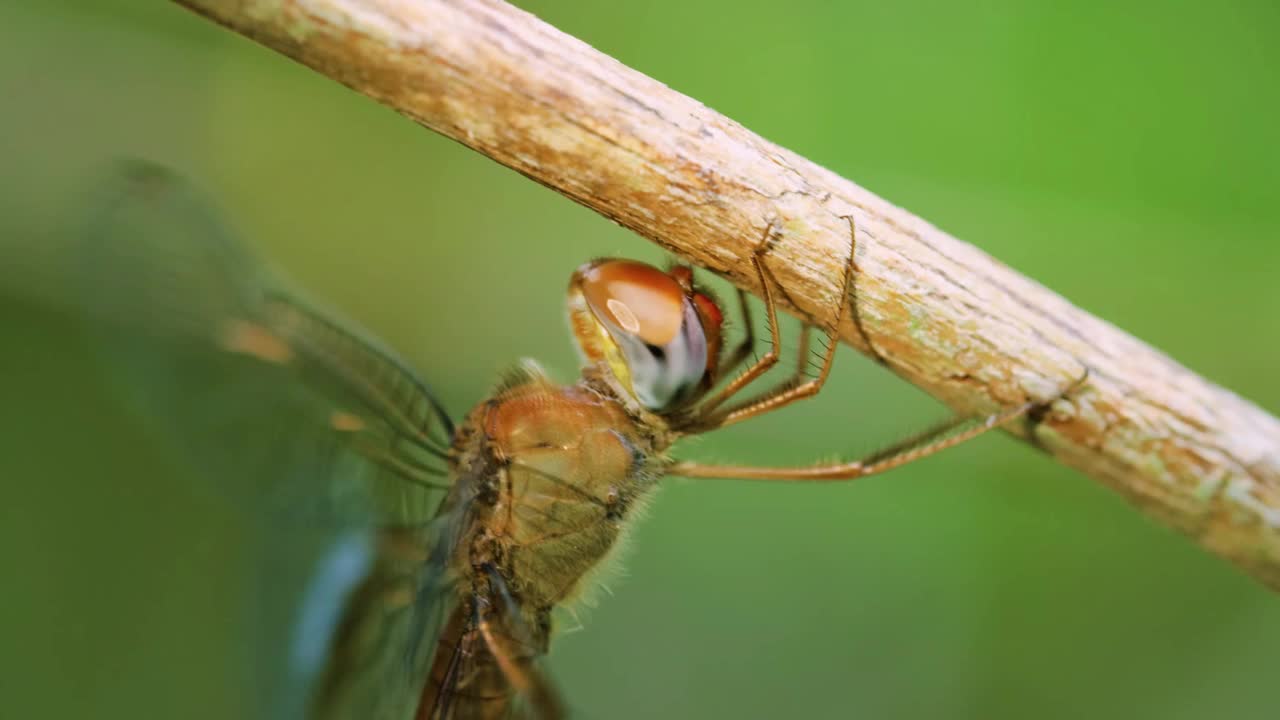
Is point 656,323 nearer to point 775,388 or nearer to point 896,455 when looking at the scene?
point 775,388

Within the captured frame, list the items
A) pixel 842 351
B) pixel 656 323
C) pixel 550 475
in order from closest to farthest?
pixel 656 323, pixel 550 475, pixel 842 351

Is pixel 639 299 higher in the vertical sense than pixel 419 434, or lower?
higher

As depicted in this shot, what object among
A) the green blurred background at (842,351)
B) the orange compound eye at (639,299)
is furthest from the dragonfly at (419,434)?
the green blurred background at (842,351)

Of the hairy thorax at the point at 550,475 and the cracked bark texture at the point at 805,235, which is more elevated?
the cracked bark texture at the point at 805,235

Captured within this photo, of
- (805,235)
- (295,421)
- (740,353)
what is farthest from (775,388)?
(295,421)

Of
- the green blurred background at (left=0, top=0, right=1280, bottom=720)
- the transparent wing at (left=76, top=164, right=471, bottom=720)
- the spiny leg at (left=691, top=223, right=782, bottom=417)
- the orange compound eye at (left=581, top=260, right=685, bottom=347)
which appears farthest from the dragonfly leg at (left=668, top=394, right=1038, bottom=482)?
the green blurred background at (left=0, top=0, right=1280, bottom=720)

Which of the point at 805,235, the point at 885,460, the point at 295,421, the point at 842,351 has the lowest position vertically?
the point at 295,421

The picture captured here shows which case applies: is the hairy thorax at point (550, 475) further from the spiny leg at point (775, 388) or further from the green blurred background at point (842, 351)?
the green blurred background at point (842, 351)
